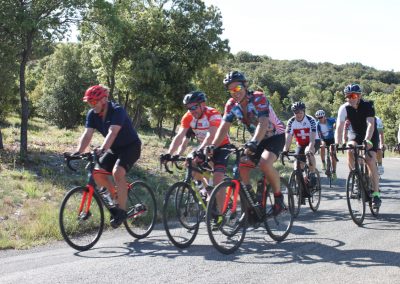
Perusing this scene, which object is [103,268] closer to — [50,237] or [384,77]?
[50,237]

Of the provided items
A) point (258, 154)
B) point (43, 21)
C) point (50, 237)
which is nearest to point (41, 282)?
point (50, 237)

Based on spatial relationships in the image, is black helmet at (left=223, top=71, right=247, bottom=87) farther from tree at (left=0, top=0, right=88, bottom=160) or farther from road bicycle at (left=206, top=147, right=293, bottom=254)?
tree at (left=0, top=0, right=88, bottom=160)

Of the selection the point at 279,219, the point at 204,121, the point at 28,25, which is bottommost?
the point at 279,219

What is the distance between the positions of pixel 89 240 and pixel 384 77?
201m

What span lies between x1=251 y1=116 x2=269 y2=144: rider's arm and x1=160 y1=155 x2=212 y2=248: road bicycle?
0.90 meters

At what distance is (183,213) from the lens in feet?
22.8

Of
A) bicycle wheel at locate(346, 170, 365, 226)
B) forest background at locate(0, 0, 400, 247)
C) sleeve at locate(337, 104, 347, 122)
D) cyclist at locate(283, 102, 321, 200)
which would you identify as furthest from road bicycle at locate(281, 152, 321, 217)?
forest background at locate(0, 0, 400, 247)

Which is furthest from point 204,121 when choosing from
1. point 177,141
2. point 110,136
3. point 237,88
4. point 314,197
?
point 314,197

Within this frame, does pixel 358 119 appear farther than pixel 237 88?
Yes

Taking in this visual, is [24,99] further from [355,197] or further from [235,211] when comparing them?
[355,197]

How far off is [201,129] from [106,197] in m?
1.78

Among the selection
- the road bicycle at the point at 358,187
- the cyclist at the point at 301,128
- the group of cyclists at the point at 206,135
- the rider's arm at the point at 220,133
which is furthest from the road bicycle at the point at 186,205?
the cyclist at the point at 301,128

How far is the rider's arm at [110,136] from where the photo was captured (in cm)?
650

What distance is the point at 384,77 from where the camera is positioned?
19100cm
